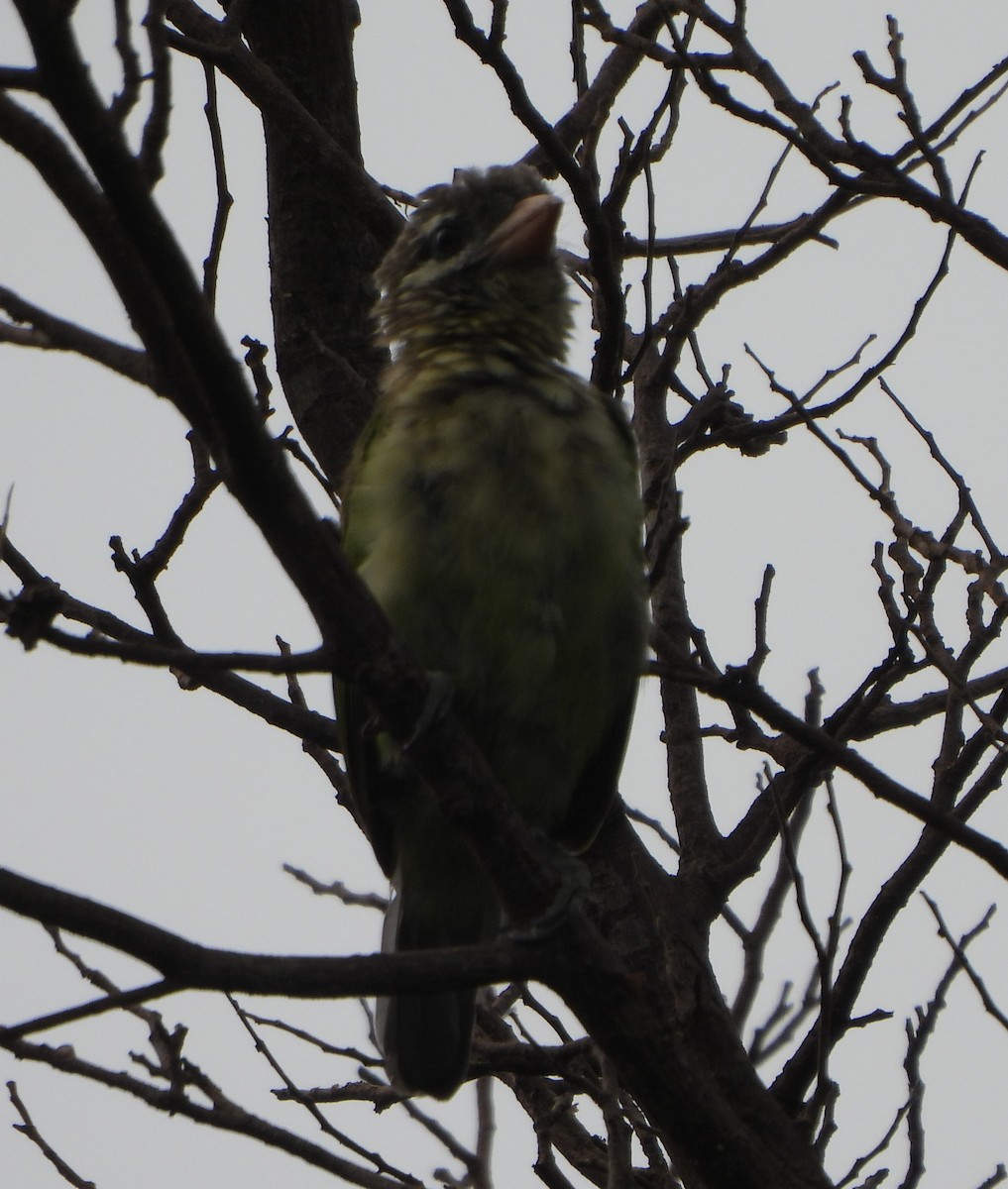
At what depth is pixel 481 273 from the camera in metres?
4.51

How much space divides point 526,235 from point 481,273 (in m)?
0.18

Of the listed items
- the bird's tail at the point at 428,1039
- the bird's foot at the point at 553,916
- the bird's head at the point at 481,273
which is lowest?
the bird's foot at the point at 553,916

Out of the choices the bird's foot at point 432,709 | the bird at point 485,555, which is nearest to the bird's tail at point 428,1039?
the bird at point 485,555

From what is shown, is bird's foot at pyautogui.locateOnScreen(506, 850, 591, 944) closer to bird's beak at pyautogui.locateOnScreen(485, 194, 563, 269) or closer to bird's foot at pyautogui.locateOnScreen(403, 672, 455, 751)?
bird's foot at pyautogui.locateOnScreen(403, 672, 455, 751)

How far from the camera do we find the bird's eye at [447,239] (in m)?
4.58

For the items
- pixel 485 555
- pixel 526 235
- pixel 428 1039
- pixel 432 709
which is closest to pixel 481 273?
pixel 526 235

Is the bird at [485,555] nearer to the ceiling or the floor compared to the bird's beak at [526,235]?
nearer to the floor

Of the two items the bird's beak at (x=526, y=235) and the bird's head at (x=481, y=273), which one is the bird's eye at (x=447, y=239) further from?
the bird's beak at (x=526, y=235)

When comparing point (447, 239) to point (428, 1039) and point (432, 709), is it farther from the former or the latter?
point (428, 1039)

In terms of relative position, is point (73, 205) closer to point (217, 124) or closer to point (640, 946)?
point (217, 124)

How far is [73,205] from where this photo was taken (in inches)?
90.7

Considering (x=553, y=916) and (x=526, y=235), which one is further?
(x=526, y=235)

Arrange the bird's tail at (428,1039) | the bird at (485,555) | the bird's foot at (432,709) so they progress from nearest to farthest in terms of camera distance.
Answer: the bird's foot at (432,709)
the bird at (485,555)
the bird's tail at (428,1039)

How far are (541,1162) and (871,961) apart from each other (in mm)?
919
